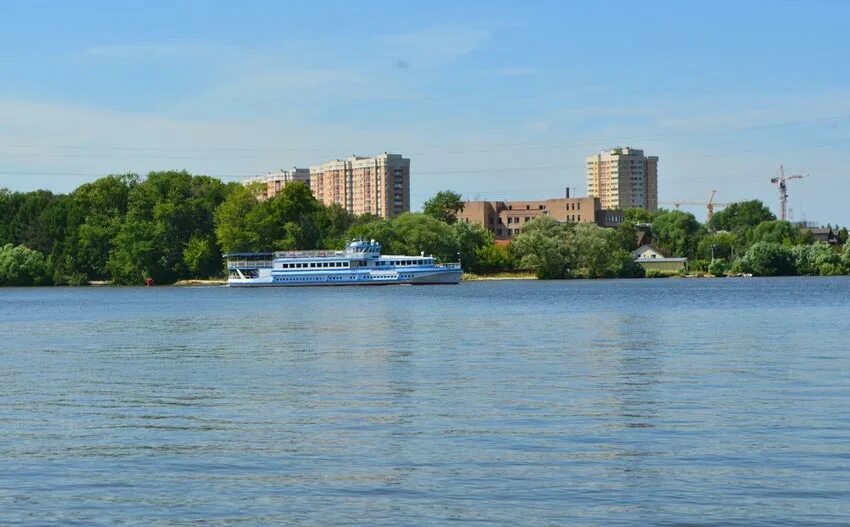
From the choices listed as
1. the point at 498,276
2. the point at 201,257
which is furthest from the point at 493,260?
the point at 201,257

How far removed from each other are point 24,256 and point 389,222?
44581 millimetres

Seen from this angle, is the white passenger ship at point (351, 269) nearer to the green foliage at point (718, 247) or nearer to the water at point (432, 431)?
the green foliage at point (718, 247)

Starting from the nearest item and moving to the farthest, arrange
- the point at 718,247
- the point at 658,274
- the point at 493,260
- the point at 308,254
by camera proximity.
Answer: the point at 308,254
the point at 493,260
the point at 658,274
the point at 718,247

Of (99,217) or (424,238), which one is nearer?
(424,238)

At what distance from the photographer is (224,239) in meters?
150

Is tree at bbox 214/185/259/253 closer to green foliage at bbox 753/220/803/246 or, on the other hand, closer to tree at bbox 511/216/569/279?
tree at bbox 511/216/569/279

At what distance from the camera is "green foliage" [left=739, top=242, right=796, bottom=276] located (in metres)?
151

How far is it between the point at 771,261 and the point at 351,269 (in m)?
48.7

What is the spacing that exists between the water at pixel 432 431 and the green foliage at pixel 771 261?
10742 cm

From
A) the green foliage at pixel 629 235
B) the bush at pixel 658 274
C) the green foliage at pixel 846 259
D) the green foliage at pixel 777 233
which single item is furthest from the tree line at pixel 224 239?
the green foliage at pixel 629 235

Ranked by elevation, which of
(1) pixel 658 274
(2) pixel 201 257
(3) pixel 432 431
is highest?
(2) pixel 201 257

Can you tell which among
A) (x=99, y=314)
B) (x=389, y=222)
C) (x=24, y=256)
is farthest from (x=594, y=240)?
(x=99, y=314)

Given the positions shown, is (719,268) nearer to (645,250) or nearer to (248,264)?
(645,250)

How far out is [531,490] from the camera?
669 inches
